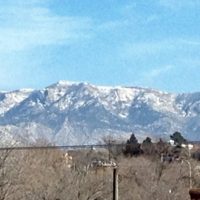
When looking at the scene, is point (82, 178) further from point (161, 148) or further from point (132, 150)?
point (161, 148)

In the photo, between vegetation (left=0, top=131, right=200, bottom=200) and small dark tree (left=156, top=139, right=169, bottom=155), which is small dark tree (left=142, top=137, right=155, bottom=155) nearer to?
small dark tree (left=156, top=139, right=169, bottom=155)

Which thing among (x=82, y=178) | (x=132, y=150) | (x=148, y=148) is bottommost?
(x=82, y=178)

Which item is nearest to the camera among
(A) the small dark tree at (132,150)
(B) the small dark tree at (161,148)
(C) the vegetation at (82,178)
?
(C) the vegetation at (82,178)

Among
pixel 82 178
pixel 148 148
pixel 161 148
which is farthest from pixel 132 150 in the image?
pixel 82 178

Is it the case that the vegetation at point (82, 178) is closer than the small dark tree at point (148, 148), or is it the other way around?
the vegetation at point (82, 178)

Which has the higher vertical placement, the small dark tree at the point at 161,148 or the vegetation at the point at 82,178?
the small dark tree at the point at 161,148

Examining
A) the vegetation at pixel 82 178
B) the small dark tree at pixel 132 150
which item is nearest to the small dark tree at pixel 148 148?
the small dark tree at pixel 132 150


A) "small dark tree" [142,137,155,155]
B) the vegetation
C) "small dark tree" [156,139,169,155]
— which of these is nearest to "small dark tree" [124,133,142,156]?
"small dark tree" [142,137,155,155]

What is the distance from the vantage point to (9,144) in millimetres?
49844

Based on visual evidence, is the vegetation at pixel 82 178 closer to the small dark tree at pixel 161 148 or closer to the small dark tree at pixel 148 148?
the small dark tree at pixel 161 148

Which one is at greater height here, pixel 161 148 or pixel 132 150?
pixel 161 148

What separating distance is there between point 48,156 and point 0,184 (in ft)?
86.3

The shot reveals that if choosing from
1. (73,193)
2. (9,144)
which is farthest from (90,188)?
(9,144)

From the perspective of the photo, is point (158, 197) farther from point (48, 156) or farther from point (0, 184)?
point (0, 184)
